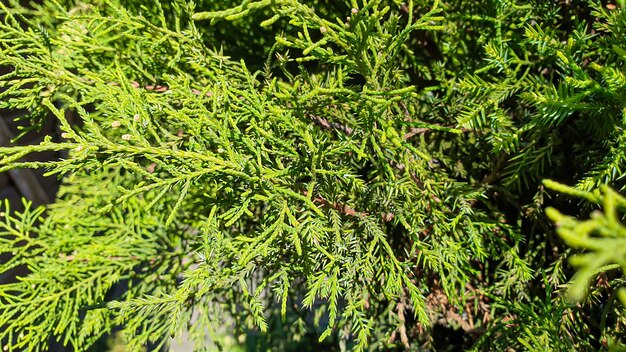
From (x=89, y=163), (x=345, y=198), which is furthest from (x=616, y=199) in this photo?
(x=89, y=163)

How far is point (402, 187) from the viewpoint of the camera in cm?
163

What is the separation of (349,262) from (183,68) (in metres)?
1.23

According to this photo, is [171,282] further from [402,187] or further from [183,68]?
[402,187]

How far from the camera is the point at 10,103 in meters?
1.73

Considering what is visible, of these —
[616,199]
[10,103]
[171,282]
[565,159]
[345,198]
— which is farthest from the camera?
[171,282]

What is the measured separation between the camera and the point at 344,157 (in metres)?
1.86

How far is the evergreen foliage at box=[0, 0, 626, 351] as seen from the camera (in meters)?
1.43

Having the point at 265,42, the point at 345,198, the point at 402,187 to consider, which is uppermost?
the point at 265,42

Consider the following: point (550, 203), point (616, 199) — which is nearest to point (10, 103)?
point (616, 199)

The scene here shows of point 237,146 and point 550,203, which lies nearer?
point 237,146

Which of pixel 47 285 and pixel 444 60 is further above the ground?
pixel 444 60

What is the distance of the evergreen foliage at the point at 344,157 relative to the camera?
1427mm

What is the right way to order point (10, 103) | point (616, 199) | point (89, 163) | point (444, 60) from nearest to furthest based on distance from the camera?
point (616, 199) → point (89, 163) → point (10, 103) → point (444, 60)

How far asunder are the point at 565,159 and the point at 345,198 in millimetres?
948
